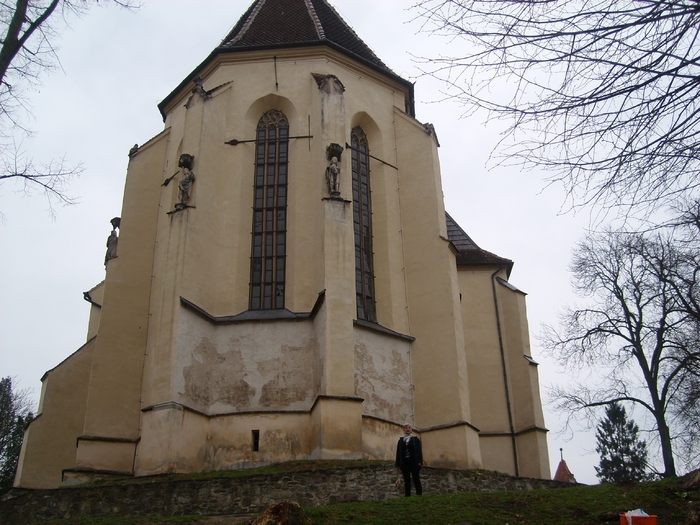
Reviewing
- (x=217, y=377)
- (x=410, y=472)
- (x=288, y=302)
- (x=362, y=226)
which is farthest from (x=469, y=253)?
(x=410, y=472)

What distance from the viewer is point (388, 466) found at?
1511 cm

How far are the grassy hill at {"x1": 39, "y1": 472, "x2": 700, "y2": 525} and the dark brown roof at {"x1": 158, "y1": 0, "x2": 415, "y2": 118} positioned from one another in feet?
49.0

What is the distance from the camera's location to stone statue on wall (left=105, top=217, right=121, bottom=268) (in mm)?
21891

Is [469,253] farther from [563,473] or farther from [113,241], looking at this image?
[563,473]

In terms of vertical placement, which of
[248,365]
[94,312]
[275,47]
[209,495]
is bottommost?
[209,495]

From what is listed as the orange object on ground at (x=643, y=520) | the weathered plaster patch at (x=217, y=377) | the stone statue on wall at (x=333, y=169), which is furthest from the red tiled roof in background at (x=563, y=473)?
the orange object on ground at (x=643, y=520)

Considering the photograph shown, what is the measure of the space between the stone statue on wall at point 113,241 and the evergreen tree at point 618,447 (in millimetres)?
32980

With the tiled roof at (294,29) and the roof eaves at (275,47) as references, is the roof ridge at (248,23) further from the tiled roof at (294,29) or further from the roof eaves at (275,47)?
the roof eaves at (275,47)

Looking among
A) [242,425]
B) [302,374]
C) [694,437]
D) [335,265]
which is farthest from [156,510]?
[694,437]

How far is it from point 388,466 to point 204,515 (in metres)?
3.73

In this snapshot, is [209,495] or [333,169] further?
[333,169]

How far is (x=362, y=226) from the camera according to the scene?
22.0 meters

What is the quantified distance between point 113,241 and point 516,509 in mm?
14794

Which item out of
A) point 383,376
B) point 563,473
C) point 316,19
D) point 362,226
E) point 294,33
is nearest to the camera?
point 383,376
